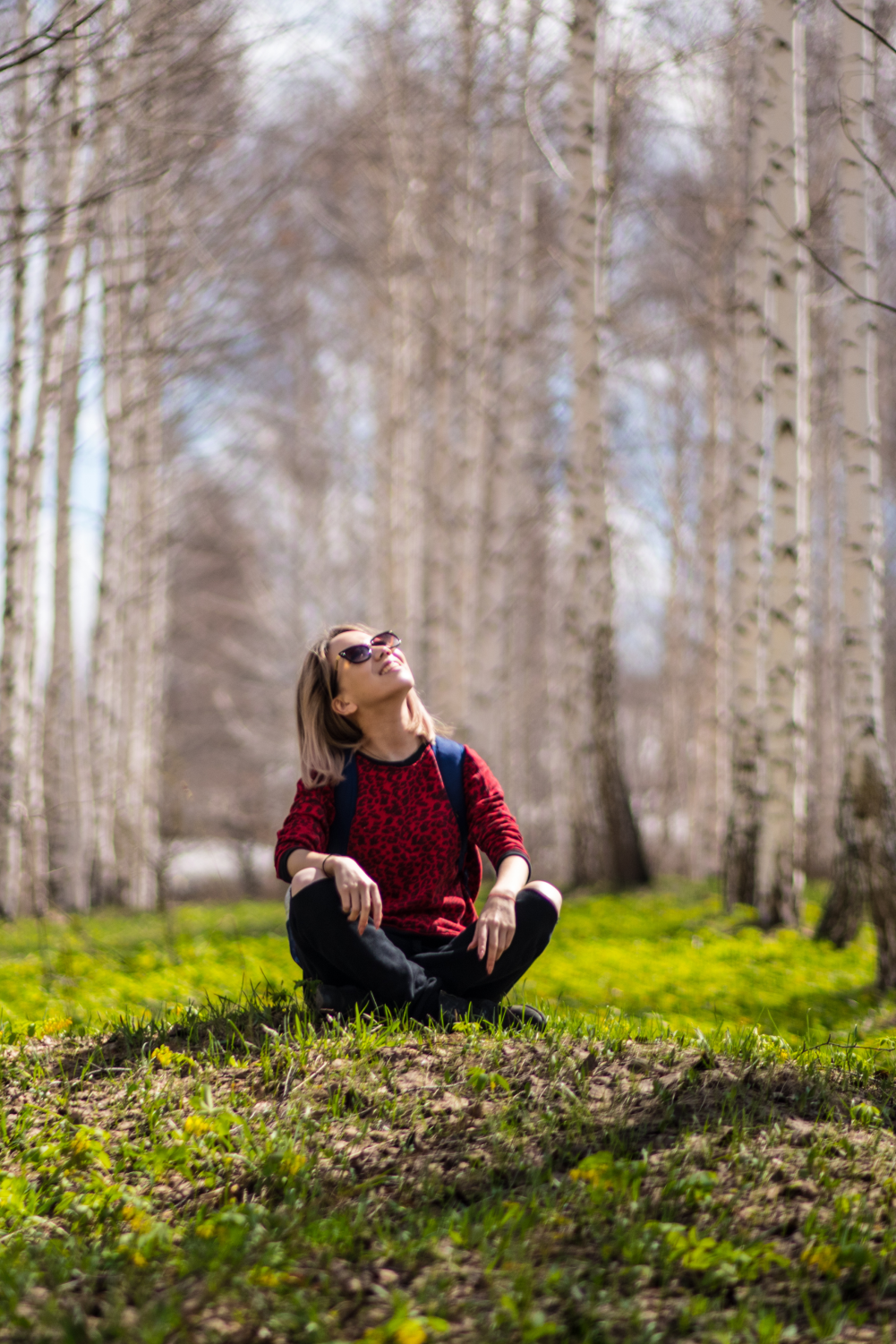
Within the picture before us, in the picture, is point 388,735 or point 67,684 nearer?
point 388,735

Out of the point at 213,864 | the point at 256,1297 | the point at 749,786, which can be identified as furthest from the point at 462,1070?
the point at 213,864

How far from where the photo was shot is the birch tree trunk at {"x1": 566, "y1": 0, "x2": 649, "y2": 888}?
843cm

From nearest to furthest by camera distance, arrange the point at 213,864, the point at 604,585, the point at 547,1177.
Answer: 1. the point at 547,1177
2. the point at 604,585
3. the point at 213,864

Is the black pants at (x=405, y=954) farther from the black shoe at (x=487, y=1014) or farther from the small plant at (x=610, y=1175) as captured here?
the small plant at (x=610, y=1175)

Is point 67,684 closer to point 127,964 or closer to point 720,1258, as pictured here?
point 127,964

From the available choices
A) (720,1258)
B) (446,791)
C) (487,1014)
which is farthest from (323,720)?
(720,1258)

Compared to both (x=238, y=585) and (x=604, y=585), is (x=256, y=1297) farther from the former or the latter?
(x=238, y=585)

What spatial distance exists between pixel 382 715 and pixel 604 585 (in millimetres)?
5493

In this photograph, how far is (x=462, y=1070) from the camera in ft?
9.39

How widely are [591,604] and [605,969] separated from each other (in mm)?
3774

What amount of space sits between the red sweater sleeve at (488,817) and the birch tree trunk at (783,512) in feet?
12.8

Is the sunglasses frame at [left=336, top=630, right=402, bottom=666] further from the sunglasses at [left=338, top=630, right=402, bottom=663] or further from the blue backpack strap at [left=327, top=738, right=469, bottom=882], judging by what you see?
the blue backpack strap at [left=327, top=738, right=469, bottom=882]

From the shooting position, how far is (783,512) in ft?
22.2

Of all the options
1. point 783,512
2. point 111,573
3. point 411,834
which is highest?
point 111,573
